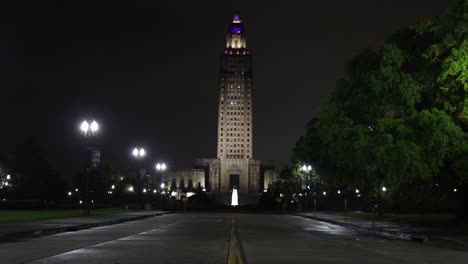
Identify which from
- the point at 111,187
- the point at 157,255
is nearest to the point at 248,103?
the point at 111,187

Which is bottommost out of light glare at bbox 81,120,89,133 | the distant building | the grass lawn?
the grass lawn

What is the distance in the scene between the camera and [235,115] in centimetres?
18500

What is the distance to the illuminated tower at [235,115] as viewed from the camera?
607 feet

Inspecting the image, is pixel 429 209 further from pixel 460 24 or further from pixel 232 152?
pixel 232 152

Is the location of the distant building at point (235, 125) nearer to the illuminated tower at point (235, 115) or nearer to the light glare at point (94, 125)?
the illuminated tower at point (235, 115)

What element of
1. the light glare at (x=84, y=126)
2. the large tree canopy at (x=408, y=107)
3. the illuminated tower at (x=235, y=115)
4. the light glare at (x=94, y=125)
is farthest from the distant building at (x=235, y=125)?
the large tree canopy at (x=408, y=107)

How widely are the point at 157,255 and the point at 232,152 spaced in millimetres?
173111

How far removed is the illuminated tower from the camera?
18488 cm

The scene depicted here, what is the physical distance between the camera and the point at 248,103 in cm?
18562

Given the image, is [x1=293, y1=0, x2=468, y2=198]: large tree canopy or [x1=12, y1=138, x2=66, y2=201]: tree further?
[x1=12, y1=138, x2=66, y2=201]: tree

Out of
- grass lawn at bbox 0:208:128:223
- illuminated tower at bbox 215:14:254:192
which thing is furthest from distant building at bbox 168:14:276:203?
grass lawn at bbox 0:208:128:223

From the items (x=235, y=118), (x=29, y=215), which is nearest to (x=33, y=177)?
(x=29, y=215)

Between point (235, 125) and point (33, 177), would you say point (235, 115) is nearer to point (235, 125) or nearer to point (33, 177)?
point (235, 125)

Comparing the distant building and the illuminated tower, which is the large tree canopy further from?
the illuminated tower
